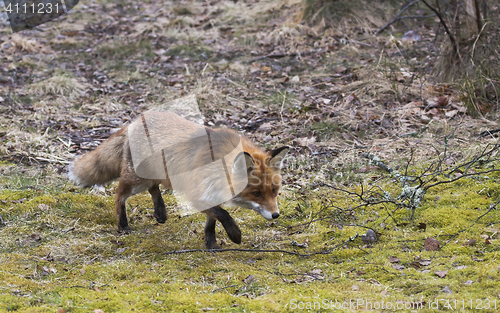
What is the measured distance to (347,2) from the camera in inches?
489

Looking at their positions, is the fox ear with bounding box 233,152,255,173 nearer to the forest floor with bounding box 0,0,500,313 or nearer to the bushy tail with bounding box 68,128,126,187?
the forest floor with bounding box 0,0,500,313

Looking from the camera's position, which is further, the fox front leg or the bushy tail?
the bushy tail

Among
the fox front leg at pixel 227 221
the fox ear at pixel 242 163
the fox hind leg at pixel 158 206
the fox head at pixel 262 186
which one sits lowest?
the fox hind leg at pixel 158 206

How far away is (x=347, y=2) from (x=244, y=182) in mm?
9662

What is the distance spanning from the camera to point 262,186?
14.8ft

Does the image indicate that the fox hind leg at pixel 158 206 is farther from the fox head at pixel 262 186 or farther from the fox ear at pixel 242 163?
the fox ear at pixel 242 163

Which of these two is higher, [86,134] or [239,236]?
[239,236]

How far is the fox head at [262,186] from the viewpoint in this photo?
449 centimetres

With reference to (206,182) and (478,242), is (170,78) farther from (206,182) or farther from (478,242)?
(478,242)

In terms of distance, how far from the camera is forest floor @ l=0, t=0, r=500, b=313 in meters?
3.69

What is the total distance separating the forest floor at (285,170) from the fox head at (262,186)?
0.49m

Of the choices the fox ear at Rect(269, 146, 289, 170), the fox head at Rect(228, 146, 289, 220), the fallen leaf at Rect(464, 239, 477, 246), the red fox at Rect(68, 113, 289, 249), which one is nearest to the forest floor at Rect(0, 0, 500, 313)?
the fallen leaf at Rect(464, 239, 477, 246)

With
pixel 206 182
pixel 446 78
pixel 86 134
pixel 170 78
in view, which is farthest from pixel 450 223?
pixel 170 78

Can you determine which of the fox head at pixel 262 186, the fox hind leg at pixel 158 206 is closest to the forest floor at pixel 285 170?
the fox hind leg at pixel 158 206
